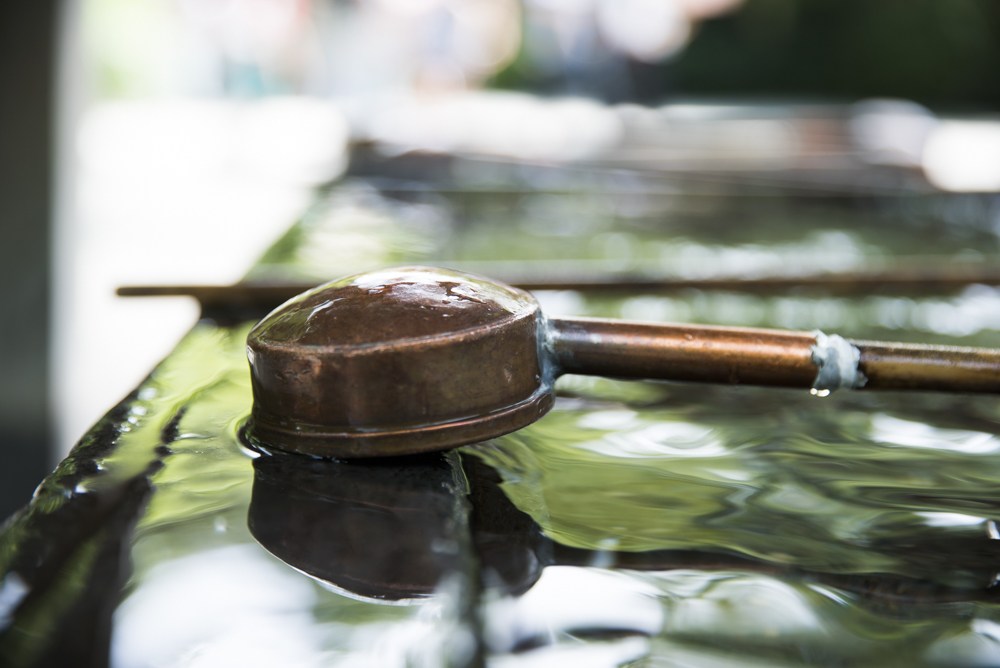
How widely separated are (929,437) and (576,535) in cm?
45

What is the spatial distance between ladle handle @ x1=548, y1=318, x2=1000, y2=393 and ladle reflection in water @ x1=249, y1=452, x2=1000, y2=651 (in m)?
0.14

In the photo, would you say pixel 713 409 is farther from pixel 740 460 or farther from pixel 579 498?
pixel 579 498

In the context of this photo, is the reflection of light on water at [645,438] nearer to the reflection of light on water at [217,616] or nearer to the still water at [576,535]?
the still water at [576,535]

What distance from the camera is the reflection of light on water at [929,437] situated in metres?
0.92

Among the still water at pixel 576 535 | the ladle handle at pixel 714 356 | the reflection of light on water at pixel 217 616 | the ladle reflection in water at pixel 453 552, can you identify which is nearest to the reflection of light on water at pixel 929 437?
the still water at pixel 576 535

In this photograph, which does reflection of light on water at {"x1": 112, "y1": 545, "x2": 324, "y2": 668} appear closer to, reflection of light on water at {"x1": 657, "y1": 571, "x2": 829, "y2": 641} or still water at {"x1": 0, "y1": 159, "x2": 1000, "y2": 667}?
still water at {"x1": 0, "y1": 159, "x2": 1000, "y2": 667}

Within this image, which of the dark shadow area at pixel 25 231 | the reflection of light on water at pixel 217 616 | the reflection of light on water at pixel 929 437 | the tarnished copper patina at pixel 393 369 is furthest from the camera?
the dark shadow area at pixel 25 231

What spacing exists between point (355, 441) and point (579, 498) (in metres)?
0.18

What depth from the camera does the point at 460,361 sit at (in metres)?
0.70

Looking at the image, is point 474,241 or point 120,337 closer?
point 474,241

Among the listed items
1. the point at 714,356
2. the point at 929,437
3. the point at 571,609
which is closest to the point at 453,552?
the point at 571,609

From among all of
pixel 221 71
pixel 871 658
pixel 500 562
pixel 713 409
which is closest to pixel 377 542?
pixel 500 562

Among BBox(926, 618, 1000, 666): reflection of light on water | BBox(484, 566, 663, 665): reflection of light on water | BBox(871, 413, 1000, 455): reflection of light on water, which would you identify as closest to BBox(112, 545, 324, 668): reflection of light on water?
BBox(484, 566, 663, 665): reflection of light on water

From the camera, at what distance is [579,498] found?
764 mm
